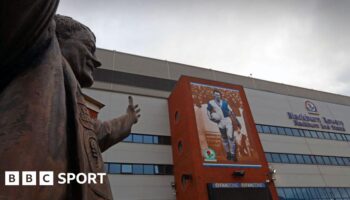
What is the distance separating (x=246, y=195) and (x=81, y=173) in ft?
48.9

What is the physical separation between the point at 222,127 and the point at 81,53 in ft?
51.7

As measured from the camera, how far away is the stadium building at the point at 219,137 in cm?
1611

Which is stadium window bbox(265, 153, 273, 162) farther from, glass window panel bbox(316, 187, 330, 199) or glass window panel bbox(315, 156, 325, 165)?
glass window panel bbox(315, 156, 325, 165)

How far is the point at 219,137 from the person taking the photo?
16.3 m

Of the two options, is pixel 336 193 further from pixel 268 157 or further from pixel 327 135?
pixel 268 157

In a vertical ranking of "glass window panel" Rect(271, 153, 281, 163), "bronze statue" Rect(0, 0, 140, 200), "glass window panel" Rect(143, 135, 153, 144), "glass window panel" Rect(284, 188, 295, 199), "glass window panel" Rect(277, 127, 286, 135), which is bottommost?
"bronze statue" Rect(0, 0, 140, 200)

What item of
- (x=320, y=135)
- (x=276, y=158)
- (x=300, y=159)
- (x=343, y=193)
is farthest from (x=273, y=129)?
(x=343, y=193)

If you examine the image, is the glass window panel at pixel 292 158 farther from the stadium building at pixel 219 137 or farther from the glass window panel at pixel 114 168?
the glass window panel at pixel 114 168

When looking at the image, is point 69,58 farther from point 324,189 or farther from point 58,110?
point 324,189

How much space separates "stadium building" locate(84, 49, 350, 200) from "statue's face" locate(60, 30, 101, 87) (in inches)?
524

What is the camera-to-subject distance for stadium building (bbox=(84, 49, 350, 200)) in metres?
16.1

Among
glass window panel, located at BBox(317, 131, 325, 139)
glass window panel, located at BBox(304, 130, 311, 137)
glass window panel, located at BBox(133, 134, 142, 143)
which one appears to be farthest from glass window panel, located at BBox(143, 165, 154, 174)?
glass window panel, located at BBox(317, 131, 325, 139)

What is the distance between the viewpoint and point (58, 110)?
1.08 m

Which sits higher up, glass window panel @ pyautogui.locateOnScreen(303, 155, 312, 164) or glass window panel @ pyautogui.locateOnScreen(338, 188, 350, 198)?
glass window panel @ pyautogui.locateOnScreen(303, 155, 312, 164)
